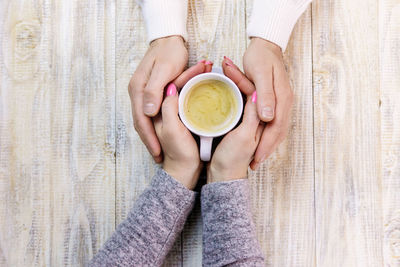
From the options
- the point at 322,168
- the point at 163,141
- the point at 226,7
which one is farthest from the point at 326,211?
the point at 226,7

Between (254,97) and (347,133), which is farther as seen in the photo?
(347,133)

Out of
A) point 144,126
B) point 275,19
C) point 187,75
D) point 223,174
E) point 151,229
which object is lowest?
point 151,229

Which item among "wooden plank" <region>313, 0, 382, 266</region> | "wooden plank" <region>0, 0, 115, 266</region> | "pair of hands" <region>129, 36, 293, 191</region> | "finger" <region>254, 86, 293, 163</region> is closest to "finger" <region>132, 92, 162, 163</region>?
"pair of hands" <region>129, 36, 293, 191</region>

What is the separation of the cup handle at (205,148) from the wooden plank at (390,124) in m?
0.45

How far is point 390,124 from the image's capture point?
957 mm

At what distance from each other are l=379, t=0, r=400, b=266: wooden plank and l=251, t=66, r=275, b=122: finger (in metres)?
0.33

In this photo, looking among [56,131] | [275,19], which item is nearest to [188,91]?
[275,19]

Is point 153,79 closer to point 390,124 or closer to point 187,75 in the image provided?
point 187,75

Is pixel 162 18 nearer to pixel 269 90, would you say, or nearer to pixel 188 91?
pixel 188 91

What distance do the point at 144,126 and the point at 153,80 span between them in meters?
0.10

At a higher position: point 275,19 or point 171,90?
point 275,19

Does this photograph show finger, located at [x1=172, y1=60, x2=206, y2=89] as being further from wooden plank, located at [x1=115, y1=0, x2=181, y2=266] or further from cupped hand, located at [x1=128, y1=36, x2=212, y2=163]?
wooden plank, located at [x1=115, y1=0, x2=181, y2=266]

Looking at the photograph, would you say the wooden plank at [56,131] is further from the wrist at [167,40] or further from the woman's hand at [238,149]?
the woman's hand at [238,149]

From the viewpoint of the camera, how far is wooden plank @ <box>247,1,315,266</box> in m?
0.93
